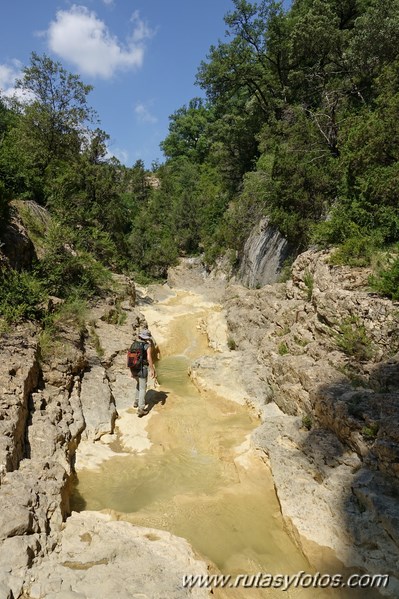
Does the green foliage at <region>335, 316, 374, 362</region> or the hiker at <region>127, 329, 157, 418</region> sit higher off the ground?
the green foliage at <region>335, 316, 374, 362</region>

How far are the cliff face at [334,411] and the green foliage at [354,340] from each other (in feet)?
0.06

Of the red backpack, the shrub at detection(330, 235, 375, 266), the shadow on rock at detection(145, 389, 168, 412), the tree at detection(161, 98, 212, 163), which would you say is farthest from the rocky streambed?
the tree at detection(161, 98, 212, 163)

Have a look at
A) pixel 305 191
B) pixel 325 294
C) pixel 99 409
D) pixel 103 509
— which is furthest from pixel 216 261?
pixel 103 509

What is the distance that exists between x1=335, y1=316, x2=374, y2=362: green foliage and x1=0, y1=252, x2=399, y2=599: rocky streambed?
90mm

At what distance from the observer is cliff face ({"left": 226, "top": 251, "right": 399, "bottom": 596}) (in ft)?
14.5

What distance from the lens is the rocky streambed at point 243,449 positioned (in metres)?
3.69

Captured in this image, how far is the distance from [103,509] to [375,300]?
6.19 meters

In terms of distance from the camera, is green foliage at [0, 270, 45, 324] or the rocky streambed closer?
the rocky streambed

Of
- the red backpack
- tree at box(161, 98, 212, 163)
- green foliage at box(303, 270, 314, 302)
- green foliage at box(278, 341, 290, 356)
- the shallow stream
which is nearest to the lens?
the shallow stream

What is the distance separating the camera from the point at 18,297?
8484 mm

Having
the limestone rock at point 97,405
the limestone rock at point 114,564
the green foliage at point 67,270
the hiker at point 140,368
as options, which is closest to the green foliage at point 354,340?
the hiker at point 140,368

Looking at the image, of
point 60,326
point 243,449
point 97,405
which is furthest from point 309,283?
point 60,326

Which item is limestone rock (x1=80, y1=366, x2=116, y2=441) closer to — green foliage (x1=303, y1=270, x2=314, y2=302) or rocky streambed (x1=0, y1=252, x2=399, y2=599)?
rocky streambed (x1=0, y1=252, x2=399, y2=599)

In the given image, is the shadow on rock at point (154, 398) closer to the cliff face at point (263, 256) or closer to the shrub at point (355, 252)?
the shrub at point (355, 252)
